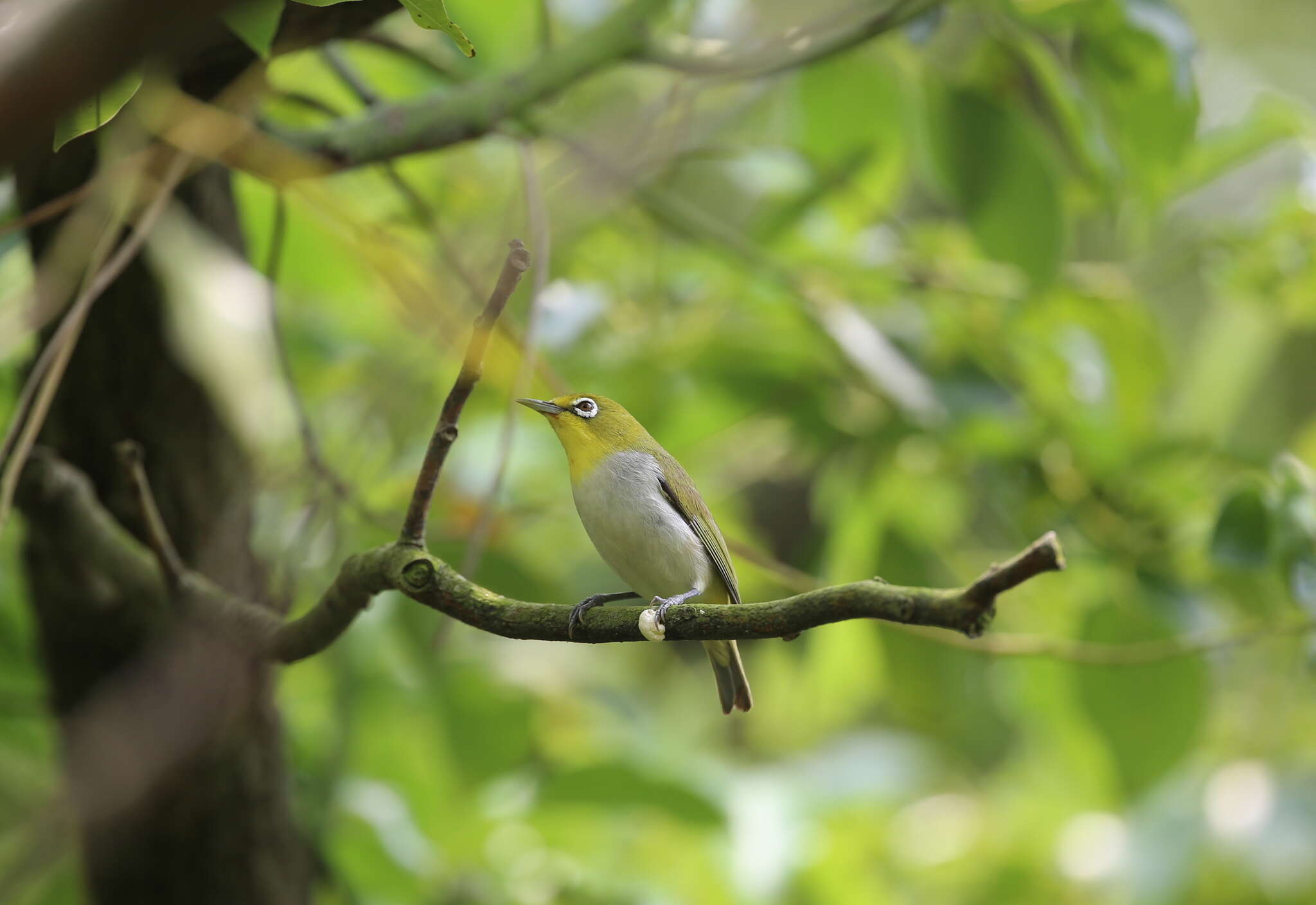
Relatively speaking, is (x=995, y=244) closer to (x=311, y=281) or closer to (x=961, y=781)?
(x=311, y=281)

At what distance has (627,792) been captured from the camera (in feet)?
8.04

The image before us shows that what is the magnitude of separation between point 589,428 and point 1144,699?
4.32 feet

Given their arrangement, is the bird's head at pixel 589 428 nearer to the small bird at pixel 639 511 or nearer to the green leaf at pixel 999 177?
the small bird at pixel 639 511

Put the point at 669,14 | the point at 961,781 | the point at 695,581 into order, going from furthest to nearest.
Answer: the point at 961,781 < the point at 669,14 < the point at 695,581

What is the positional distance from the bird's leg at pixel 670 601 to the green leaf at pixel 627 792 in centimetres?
83

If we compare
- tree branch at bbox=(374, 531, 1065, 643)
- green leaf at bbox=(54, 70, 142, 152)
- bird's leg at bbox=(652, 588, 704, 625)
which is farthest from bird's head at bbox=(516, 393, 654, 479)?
green leaf at bbox=(54, 70, 142, 152)

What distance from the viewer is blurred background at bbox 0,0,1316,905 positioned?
2047 mm

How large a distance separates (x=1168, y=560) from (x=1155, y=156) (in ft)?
2.64

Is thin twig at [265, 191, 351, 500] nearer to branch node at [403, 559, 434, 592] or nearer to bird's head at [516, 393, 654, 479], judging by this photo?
bird's head at [516, 393, 654, 479]

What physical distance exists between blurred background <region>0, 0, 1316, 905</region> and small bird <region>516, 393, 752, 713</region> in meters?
0.13

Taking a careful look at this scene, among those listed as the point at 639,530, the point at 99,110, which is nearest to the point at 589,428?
the point at 639,530

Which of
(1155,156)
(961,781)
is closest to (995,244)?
(1155,156)

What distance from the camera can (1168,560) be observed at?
239 cm

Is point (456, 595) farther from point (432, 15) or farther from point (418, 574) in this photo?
point (432, 15)
